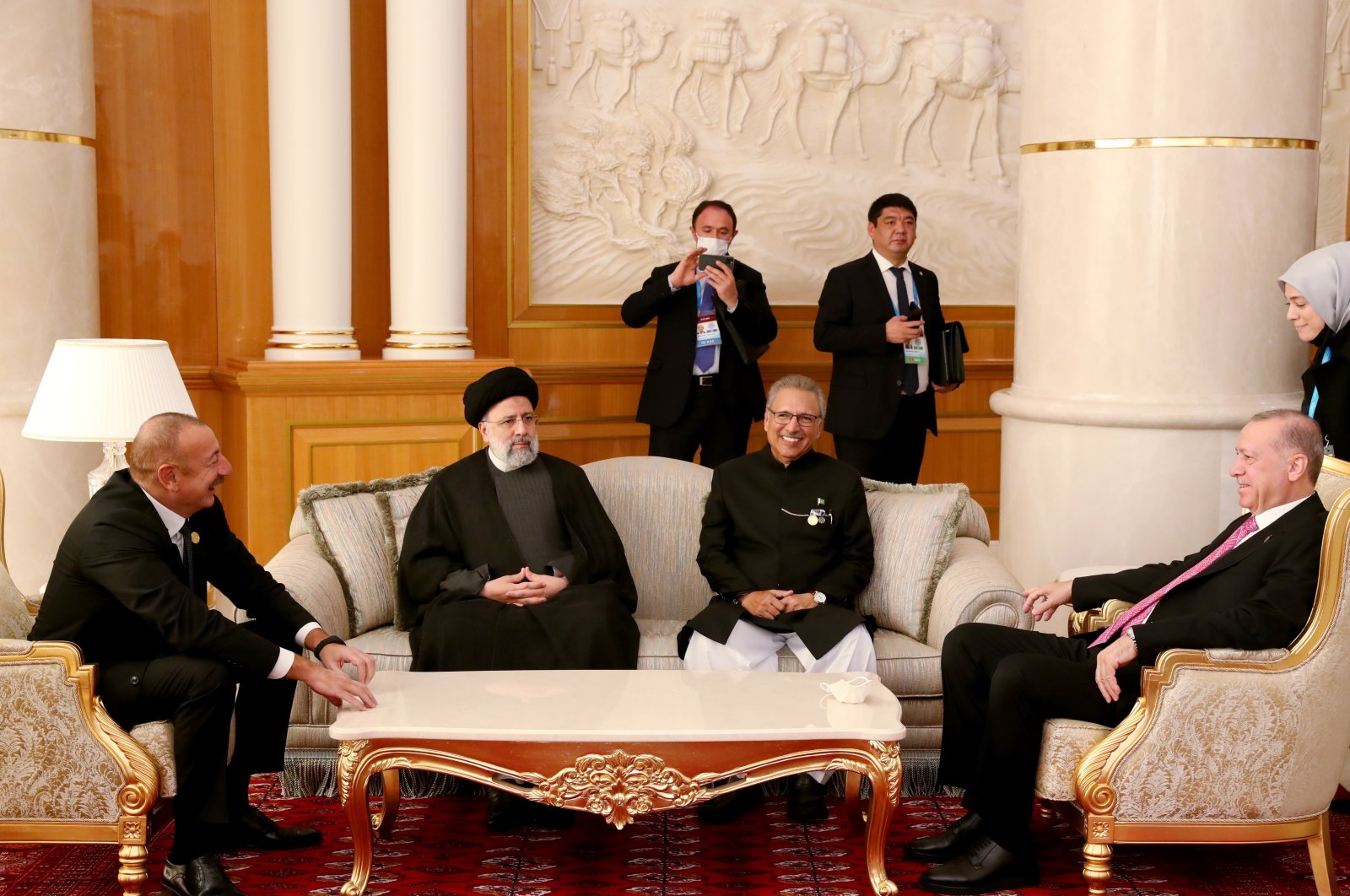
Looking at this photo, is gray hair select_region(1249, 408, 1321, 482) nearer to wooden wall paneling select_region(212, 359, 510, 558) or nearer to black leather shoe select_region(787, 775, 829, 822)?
black leather shoe select_region(787, 775, 829, 822)

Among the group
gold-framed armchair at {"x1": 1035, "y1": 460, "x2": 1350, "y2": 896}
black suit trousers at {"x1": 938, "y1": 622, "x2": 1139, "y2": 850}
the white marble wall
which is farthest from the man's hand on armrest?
the white marble wall

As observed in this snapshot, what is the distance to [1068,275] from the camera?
5.07 m

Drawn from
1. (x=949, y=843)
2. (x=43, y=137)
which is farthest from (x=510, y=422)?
(x=43, y=137)

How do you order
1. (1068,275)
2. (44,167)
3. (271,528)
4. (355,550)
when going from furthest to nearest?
(271,528)
(44,167)
(1068,275)
(355,550)

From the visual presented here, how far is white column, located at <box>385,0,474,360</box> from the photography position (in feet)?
20.9

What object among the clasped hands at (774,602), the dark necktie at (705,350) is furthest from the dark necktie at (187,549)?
the dark necktie at (705,350)

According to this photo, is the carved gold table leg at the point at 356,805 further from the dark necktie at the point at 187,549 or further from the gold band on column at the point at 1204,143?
the gold band on column at the point at 1204,143

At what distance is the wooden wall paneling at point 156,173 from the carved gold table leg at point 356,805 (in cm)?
351

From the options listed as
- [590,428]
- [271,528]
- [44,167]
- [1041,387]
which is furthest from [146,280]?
[1041,387]

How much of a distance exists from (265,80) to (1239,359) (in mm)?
4243

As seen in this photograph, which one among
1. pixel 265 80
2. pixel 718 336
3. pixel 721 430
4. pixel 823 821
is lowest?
pixel 823 821

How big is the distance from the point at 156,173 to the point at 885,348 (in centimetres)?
331

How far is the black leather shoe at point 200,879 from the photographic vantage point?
3570 millimetres

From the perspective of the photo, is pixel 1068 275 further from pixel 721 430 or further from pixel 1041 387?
pixel 721 430
